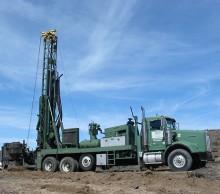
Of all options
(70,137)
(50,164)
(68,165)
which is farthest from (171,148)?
(50,164)

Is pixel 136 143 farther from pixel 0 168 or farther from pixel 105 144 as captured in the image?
pixel 0 168

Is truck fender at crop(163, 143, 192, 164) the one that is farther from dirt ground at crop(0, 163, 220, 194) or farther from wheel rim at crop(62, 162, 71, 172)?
wheel rim at crop(62, 162, 71, 172)

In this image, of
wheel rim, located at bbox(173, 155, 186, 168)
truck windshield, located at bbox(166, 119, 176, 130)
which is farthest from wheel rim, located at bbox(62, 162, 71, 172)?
wheel rim, located at bbox(173, 155, 186, 168)

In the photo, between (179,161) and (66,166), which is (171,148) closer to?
(179,161)

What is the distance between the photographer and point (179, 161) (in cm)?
1811

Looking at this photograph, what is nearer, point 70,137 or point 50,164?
point 50,164

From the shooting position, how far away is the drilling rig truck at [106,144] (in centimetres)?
1848

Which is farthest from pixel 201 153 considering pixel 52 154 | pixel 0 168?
pixel 0 168

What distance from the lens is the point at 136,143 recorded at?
66.6ft

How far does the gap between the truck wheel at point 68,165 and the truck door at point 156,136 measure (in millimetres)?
4949

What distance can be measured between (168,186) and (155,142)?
19.7ft

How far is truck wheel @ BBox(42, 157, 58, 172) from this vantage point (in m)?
22.4

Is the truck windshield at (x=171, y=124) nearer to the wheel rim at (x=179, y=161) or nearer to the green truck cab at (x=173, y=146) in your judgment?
the green truck cab at (x=173, y=146)

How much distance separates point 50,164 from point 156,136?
717 cm
